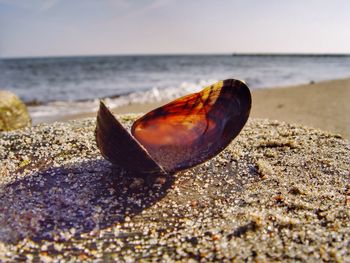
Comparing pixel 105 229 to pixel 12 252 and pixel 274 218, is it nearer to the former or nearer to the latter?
pixel 12 252

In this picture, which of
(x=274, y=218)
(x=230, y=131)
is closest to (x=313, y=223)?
(x=274, y=218)

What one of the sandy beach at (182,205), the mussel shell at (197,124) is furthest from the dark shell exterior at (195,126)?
the sandy beach at (182,205)

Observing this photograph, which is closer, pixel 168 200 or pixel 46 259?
pixel 46 259

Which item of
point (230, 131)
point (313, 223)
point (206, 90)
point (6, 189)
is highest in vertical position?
point (206, 90)

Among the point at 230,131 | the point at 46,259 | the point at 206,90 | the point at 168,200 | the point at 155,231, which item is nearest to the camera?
the point at 46,259

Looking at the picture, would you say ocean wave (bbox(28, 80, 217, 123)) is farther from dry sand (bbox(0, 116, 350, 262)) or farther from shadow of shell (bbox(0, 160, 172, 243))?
shadow of shell (bbox(0, 160, 172, 243))

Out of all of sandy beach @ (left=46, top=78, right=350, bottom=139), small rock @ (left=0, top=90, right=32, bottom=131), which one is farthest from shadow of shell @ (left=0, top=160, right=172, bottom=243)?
sandy beach @ (left=46, top=78, right=350, bottom=139)
